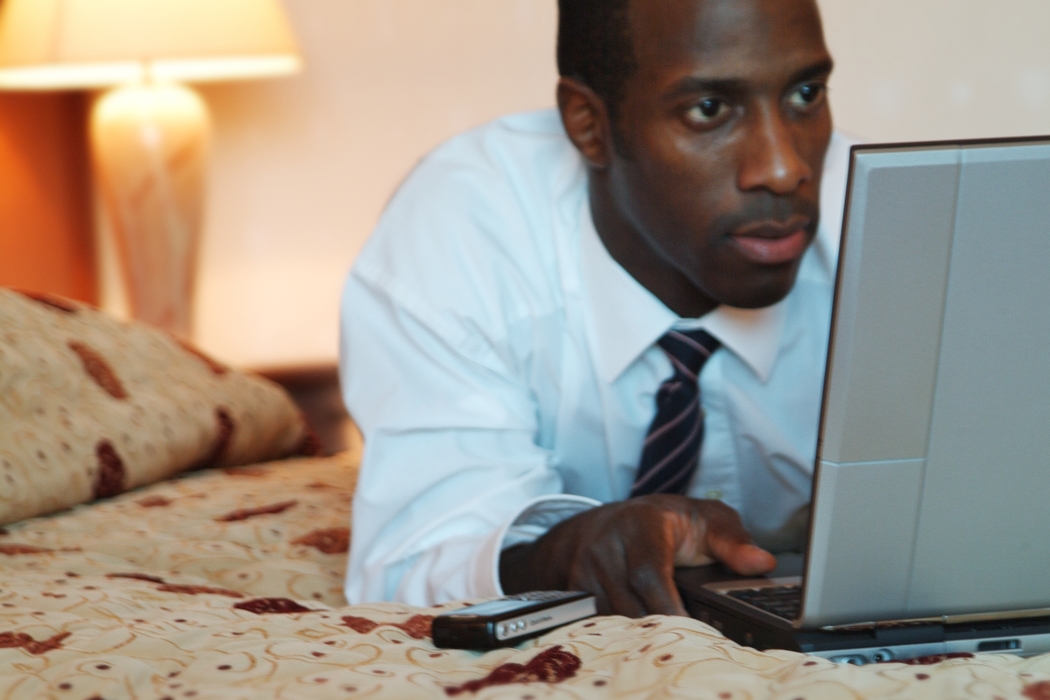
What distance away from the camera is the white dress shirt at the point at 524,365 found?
1.04 m

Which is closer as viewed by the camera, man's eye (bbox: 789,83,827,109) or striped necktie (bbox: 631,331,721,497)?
man's eye (bbox: 789,83,827,109)

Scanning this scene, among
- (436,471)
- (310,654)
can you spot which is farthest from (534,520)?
(310,654)

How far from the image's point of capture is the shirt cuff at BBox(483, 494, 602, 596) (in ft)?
3.11

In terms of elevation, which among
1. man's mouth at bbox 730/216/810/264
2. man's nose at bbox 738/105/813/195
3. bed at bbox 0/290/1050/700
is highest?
man's nose at bbox 738/105/813/195

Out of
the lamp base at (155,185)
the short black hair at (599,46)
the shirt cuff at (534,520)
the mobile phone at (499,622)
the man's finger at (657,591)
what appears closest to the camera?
the mobile phone at (499,622)

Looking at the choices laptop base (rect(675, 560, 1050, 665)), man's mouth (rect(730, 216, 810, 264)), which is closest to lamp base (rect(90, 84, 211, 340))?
man's mouth (rect(730, 216, 810, 264))

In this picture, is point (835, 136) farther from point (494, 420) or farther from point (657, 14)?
point (494, 420)

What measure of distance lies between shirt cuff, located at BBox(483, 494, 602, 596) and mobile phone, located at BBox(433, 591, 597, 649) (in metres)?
0.23

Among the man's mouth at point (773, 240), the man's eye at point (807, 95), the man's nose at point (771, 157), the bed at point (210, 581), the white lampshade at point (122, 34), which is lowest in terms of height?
the bed at point (210, 581)

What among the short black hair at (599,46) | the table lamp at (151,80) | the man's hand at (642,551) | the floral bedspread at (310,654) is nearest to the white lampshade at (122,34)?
the table lamp at (151,80)

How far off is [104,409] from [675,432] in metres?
0.70

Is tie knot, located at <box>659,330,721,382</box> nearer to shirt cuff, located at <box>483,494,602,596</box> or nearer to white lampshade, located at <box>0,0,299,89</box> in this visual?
shirt cuff, located at <box>483,494,602,596</box>

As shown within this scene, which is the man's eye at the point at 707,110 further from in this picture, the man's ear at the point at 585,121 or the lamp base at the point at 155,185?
the lamp base at the point at 155,185

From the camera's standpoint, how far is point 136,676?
23.4 inches
